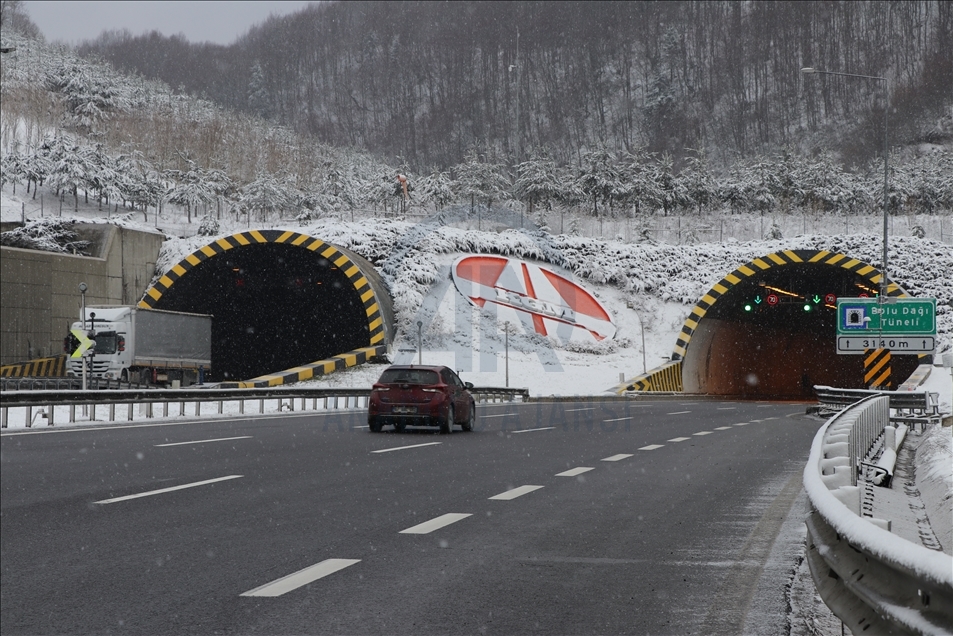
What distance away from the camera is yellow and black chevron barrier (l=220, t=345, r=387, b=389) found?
149 ft

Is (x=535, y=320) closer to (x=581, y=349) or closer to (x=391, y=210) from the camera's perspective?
(x=581, y=349)

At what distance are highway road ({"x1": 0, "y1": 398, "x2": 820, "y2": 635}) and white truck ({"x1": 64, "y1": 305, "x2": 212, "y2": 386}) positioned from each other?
29904 millimetres

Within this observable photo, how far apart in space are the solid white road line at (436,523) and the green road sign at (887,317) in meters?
25.5

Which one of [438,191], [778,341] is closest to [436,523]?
[778,341]

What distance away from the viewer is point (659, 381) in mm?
58688

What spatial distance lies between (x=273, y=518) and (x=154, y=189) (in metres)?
101

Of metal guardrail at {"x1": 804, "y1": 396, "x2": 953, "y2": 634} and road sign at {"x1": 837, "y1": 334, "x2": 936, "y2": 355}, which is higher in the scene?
road sign at {"x1": 837, "y1": 334, "x2": 936, "y2": 355}

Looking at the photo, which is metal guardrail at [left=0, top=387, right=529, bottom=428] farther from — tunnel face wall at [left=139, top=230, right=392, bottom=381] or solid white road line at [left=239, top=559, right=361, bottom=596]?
solid white road line at [left=239, top=559, right=361, bottom=596]

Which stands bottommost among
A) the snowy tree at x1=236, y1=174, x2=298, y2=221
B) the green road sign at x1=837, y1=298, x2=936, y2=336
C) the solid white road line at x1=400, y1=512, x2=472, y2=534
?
the solid white road line at x1=400, y1=512, x2=472, y2=534

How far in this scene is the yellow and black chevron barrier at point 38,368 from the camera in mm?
48219

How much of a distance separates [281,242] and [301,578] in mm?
46935

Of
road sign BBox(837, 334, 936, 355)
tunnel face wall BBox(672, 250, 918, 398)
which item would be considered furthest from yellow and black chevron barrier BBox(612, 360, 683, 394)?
road sign BBox(837, 334, 936, 355)

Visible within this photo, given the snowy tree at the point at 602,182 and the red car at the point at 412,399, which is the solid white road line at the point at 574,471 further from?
the snowy tree at the point at 602,182

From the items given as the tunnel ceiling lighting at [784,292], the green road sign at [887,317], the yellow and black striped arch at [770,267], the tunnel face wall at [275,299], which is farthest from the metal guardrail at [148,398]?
the tunnel ceiling lighting at [784,292]
